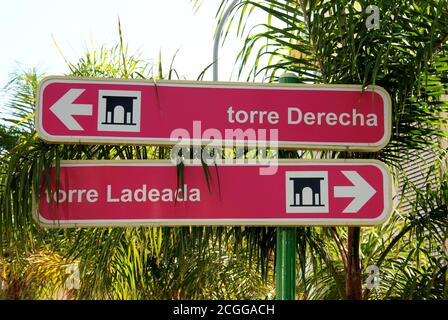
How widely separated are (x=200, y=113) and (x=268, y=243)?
1.07 meters

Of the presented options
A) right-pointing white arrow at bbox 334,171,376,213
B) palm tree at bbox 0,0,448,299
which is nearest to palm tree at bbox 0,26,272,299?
palm tree at bbox 0,0,448,299

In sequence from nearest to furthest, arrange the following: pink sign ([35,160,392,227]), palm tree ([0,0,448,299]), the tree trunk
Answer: pink sign ([35,160,392,227]) → palm tree ([0,0,448,299]) → the tree trunk

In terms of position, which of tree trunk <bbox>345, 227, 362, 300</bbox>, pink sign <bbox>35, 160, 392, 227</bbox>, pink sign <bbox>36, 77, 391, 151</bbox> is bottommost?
tree trunk <bbox>345, 227, 362, 300</bbox>

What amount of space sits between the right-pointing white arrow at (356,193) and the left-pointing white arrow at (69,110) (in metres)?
1.16

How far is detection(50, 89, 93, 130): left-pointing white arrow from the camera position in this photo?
3.31 meters

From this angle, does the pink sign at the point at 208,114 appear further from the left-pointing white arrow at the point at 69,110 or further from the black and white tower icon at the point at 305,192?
the black and white tower icon at the point at 305,192

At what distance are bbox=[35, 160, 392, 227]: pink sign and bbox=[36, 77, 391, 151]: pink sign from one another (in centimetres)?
13

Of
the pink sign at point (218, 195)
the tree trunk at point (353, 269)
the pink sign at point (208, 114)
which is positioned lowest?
the tree trunk at point (353, 269)

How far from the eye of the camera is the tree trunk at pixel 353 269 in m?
4.11

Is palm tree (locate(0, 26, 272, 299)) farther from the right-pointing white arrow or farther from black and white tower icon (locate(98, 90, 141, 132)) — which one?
the right-pointing white arrow

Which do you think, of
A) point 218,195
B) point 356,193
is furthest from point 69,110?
point 356,193

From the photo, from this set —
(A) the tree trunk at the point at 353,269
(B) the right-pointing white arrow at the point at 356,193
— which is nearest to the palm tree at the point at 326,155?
(A) the tree trunk at the point at 353,269

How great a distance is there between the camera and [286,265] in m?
3.35
